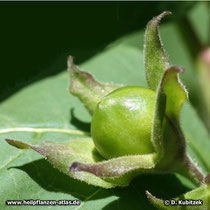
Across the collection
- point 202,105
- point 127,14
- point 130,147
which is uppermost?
point 127,14

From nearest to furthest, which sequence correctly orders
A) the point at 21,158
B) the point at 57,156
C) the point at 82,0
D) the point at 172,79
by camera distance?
1. the point at 172,79
2. the point at 57,156
3. the point at 21,158
4. the point at 82,0

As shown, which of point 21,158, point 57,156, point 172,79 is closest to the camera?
point 172,79

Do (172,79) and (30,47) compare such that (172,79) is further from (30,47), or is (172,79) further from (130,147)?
(30,47)

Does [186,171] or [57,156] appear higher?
[57,156]

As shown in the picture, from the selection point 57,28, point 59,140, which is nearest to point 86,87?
point 59,140

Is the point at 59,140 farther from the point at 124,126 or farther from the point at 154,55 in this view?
the point at 154,55

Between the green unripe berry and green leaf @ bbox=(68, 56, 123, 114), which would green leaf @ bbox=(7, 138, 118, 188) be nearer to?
the green unripe berry

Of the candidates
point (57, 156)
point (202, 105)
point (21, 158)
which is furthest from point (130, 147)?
point (202, 105)
